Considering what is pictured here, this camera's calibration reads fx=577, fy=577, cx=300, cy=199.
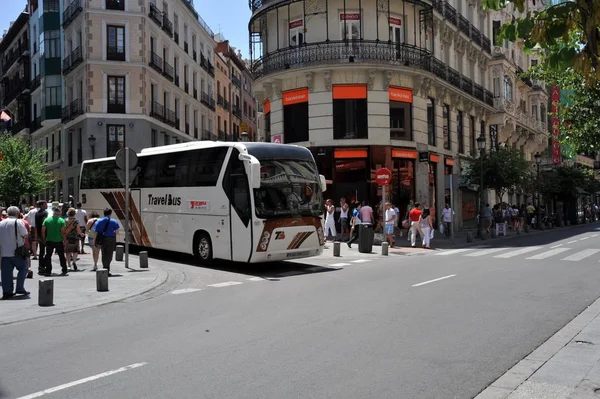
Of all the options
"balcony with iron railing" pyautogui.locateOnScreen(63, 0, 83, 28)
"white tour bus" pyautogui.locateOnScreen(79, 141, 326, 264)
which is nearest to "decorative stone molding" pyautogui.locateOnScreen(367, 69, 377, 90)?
"white tour bus" pyautogui.locateOnScreen(79, 141, 326, 264)

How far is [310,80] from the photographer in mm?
27281

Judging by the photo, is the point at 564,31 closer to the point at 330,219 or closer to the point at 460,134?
the point at 330,219

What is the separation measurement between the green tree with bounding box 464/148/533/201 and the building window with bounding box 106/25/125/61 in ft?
74.9

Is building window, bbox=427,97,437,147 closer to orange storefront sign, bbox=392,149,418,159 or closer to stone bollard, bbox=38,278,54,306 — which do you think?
orange storefront sign, bbox=392,149,418,159

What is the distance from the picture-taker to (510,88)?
148 ft

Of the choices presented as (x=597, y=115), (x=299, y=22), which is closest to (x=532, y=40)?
(x=597, y=115)

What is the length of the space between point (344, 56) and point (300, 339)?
856 inches

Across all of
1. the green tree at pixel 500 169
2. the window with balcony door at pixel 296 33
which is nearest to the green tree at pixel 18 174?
the window with balcony door at pixel 296 33

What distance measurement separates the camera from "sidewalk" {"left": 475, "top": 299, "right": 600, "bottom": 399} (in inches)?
194

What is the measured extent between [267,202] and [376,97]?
14538 mm

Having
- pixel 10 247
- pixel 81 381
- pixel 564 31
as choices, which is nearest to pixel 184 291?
pixel 10 247

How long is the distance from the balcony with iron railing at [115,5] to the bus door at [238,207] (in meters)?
26.5

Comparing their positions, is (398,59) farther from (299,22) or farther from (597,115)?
A: (597,115)

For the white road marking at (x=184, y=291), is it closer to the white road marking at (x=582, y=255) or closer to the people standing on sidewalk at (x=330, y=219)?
the white road marking at (x=582, y=255)
